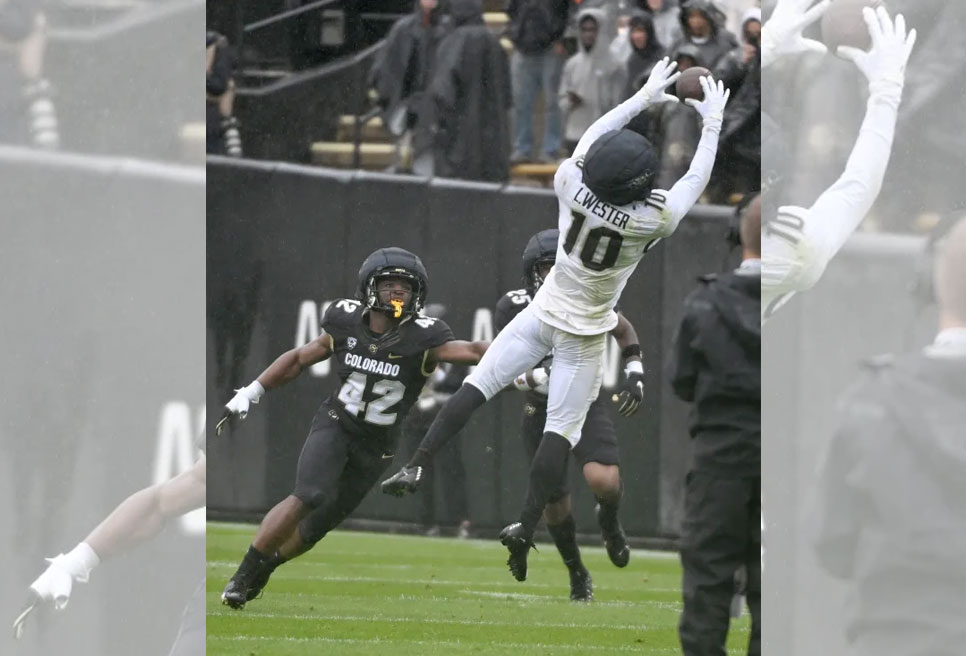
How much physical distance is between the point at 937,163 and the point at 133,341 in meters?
2.14

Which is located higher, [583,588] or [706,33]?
[706,33]

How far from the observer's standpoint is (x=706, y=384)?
3.59 m

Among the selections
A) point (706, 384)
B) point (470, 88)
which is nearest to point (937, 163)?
point (706, 384)

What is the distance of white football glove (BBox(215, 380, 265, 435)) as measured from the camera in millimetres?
4262

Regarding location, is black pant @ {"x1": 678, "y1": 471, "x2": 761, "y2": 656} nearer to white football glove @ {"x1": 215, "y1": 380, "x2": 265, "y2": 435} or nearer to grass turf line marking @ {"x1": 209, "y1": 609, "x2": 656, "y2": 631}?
grass turf line marking @ {"x1": 209, "y1": 609, "x2": 656, "y2": 631}

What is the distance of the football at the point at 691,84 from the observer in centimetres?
375

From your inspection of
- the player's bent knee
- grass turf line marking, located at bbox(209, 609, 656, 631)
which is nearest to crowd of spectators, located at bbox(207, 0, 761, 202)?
the player's bent knee

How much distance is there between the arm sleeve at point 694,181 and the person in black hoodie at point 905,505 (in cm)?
84

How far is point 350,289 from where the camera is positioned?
13.9 ft

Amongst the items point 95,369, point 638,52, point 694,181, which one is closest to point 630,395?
point 694,181

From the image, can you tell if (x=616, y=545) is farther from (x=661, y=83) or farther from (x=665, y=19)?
(x=665, y=19)

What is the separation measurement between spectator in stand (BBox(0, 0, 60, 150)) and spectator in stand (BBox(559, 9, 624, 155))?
1.43 metres

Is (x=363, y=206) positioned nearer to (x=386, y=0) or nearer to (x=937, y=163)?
(x=386, y=0)

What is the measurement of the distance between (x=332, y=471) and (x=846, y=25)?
198cm
